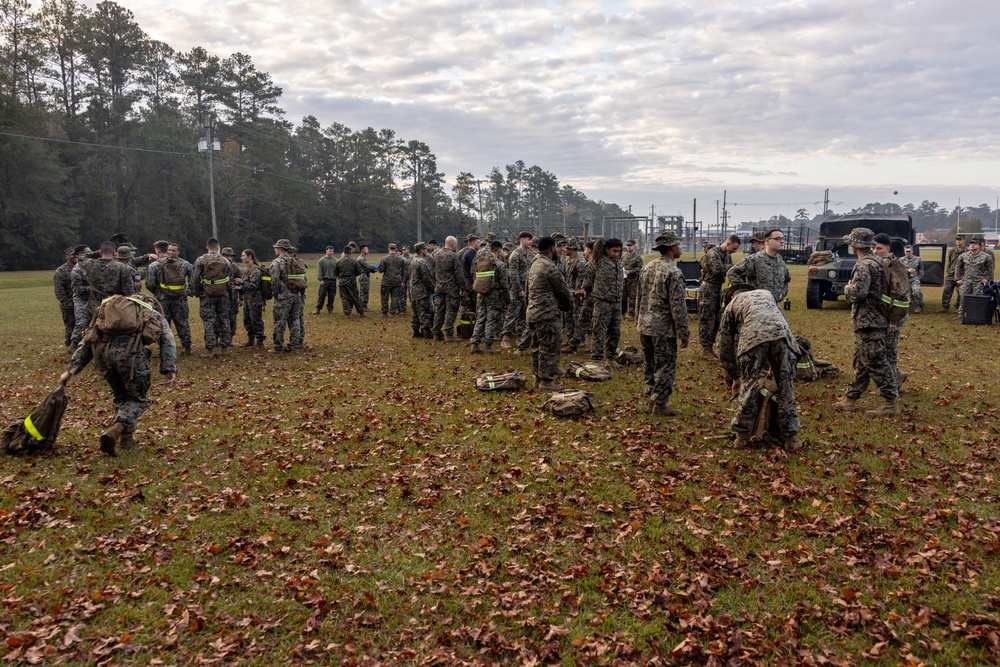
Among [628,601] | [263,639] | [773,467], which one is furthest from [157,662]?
[773,467]

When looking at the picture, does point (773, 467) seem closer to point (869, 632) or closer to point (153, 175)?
point (869, 632)

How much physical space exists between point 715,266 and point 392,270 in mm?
10495

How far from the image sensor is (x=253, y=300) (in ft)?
47.0

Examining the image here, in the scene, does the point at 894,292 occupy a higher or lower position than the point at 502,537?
higher

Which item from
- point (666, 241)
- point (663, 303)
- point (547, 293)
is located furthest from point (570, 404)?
point (666, 241)

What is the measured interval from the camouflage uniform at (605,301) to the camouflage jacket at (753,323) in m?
3.60

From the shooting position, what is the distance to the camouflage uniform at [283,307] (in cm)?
1354

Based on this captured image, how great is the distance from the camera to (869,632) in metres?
4.21

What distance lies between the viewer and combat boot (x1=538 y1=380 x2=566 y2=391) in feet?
33.4

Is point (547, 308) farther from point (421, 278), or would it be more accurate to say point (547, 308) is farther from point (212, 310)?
point (212, 310)

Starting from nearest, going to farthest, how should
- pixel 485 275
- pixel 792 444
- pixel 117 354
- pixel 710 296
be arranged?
1. pixel 117 354
2. pixel 792 444
3. pixel 710 296
4. pixel 485 275

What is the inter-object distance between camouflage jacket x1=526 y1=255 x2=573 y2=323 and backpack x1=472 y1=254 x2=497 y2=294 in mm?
3099

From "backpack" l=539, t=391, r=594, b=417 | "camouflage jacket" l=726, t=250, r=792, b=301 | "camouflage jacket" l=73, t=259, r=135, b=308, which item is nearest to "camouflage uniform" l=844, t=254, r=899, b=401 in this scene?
"camouflage jacket" l=726, t=250, r=792, b=301

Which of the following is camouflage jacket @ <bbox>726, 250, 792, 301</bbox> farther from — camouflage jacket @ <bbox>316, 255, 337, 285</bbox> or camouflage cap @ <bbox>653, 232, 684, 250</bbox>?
camouflage jacket @ <bbox>316, 255, 337, 285</bbox>
